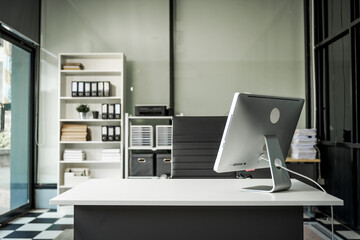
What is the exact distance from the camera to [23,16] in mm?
4207

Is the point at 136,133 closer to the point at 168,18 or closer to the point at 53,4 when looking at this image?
the point at 168,18

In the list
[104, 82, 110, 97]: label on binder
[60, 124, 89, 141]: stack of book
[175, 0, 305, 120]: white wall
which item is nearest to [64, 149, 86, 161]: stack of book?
[60, 124, 89, 141]: stack of book

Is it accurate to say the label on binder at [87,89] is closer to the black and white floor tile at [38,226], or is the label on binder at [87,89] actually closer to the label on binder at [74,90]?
Answer: the label on binder at [74,90]

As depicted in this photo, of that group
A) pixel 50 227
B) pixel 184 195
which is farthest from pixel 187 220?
pixel 50 227

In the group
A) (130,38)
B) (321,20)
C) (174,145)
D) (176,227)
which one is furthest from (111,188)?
(321,20)

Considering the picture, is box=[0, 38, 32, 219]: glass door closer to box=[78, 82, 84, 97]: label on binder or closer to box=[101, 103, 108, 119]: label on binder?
box=[78, 82, 84, 97]: label on binder

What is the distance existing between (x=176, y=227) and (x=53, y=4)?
13.6ft

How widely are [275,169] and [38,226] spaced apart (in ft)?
9.73

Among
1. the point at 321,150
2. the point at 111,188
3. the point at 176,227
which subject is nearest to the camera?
the point at 176,227

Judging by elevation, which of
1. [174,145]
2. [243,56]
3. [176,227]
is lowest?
[176,227]

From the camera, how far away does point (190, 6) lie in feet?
15.6

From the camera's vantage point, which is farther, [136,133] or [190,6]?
[190,6]

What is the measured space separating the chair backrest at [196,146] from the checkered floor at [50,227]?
1.43m

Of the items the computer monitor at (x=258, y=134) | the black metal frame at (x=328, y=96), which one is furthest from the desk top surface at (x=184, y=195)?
the black metal frame at (x=328, y=96)
